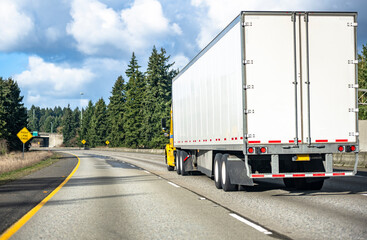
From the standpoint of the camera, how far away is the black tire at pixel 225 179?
38.4 feet

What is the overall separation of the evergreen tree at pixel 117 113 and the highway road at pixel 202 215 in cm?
8907

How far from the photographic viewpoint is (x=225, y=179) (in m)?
12.0

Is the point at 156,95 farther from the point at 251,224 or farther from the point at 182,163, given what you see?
the point at 251,224

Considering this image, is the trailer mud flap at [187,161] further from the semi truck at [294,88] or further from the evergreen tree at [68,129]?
the evergreen tree at [68,129]

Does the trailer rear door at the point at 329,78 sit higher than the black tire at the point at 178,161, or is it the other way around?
the trailer rear door at the point at 329,78

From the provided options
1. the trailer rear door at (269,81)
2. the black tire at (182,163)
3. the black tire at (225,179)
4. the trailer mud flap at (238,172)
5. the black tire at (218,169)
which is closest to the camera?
the trailer rear door at (269,81)

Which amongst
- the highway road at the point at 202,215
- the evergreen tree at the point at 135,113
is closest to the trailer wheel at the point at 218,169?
the highway road at the point at 202,215

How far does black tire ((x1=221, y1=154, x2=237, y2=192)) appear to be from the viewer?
461 inches

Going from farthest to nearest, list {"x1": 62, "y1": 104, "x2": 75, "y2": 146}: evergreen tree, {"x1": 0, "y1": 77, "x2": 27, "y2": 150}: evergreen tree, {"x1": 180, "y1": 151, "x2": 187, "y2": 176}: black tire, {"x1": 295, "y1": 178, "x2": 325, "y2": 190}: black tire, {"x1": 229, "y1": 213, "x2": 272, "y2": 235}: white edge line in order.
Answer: {"x1": 62, "y1": 104, "x2": 75, "y2": 146}: evergreen tree → {"x1": 0, "y1": 77, "x2": 27, "y2": 150}: evergreen tree → {"x1": 180, "y1": 151, "x2": 187, "y2": 176}: black tire → {"x1": 295, "y1": 178, "x2": 325, "y2": 190}: black tire → {"x1": 229, "y1": 213, "x2": 272, "y2": 235}: white edge line

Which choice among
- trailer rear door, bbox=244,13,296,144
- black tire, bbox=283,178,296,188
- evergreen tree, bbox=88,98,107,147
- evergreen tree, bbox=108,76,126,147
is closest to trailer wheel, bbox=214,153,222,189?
black tire, bbox=283,178,296,188

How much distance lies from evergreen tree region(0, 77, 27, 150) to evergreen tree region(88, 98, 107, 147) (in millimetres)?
37330

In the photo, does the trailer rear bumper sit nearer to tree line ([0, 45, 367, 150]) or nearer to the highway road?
the highway road

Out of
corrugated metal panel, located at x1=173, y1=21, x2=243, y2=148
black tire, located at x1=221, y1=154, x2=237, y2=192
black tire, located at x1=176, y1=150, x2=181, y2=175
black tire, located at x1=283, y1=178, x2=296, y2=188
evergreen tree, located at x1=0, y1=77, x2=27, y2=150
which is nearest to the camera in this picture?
corrugated metal panel, located at x1=173, y1=21, x2=243, y2=148

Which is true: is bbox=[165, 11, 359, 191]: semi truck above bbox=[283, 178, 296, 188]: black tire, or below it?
above
